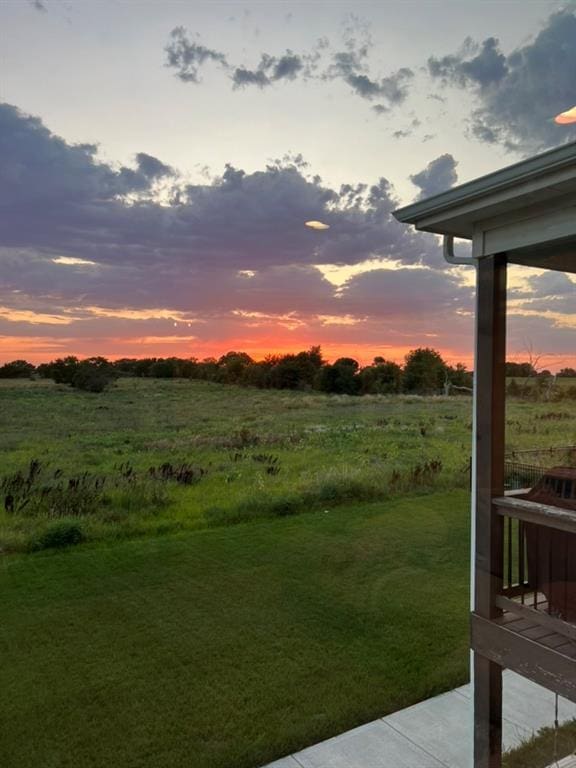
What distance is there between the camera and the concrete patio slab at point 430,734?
7.12 ft

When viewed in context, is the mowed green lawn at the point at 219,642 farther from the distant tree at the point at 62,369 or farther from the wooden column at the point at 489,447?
the distant tree at the point at 62,369

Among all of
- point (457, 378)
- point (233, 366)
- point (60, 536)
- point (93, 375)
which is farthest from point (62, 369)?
point (457, 378)

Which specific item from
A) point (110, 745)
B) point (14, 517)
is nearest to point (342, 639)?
point (110, 745)

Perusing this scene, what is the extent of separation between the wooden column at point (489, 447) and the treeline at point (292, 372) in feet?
7.31

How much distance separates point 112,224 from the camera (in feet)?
13.9

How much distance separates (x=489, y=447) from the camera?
6.62ft

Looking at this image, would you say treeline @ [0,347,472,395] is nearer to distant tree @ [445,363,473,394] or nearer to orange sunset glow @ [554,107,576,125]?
distant tree @ [445,363,473,394]

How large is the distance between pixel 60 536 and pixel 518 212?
353 centimetres

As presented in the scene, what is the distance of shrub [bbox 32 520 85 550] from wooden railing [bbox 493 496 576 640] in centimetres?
300

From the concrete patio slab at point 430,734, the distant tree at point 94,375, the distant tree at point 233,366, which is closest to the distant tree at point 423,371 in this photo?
the distant tree at point 233,366

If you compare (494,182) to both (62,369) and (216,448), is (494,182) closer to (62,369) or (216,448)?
(62,369)

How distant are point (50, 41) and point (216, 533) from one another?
11.6 feet

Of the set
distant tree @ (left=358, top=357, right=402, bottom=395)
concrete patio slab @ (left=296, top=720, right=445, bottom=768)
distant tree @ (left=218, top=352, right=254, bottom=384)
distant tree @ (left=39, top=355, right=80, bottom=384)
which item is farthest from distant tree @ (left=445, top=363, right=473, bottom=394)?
distant tree @ (left=39, top=355, right=80, bottom=384)

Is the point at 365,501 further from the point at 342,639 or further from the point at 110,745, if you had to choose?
the point at 110,745
